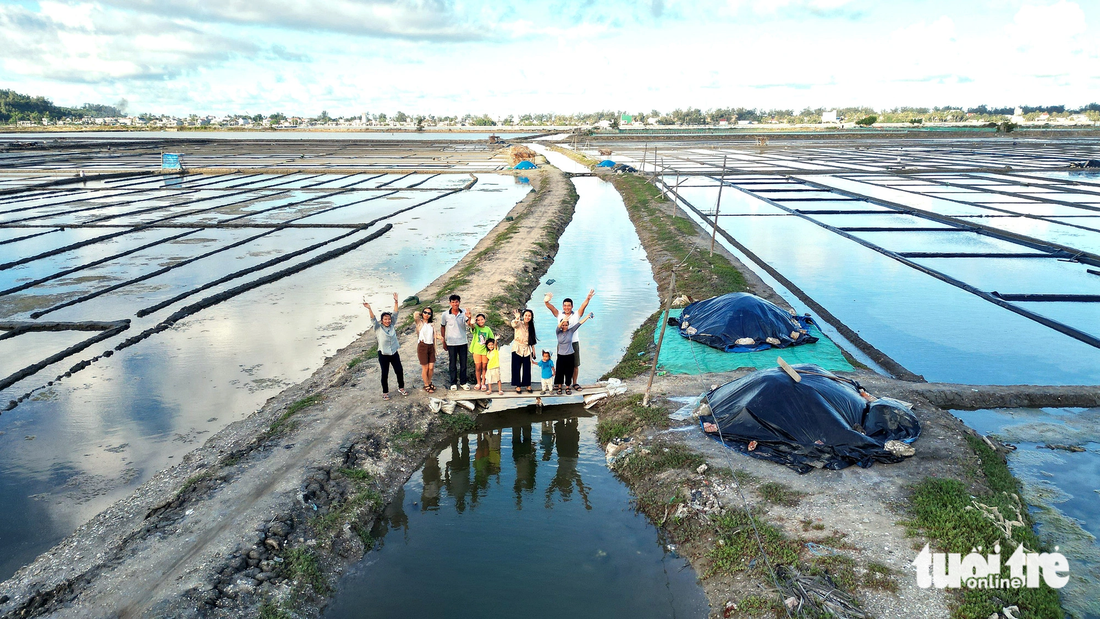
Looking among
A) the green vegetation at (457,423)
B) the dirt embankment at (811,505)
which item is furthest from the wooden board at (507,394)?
the dirt embankment at (811,505)

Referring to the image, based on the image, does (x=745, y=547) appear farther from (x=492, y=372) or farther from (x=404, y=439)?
(x=404, y=439)

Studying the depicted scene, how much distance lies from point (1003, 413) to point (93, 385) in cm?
1655

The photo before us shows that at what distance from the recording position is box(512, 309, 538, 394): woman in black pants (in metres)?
10.0

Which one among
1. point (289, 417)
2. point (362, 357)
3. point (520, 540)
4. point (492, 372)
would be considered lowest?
point (520, 540)

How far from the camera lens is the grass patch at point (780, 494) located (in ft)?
25.6

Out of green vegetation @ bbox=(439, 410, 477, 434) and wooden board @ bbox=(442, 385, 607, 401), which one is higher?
wooden board @ bbox=(442, 385, 607, 401)

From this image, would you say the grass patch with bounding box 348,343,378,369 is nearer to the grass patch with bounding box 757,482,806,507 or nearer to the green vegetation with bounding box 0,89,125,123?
the grass patch with bounding box 757,482,806,507

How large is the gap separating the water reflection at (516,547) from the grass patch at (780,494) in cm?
138

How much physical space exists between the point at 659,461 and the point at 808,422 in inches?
82.1

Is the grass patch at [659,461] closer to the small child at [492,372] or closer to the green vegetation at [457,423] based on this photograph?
the small child at [492,372]

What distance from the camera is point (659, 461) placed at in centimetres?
904

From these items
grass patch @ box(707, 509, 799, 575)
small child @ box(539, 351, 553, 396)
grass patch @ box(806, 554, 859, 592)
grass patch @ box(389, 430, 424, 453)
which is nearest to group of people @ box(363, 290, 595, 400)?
small child @ box(539, 351, 553, 396)

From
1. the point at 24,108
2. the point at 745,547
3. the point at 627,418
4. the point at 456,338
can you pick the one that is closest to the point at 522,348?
the point at 456,338

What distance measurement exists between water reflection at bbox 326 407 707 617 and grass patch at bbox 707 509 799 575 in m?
0.42
